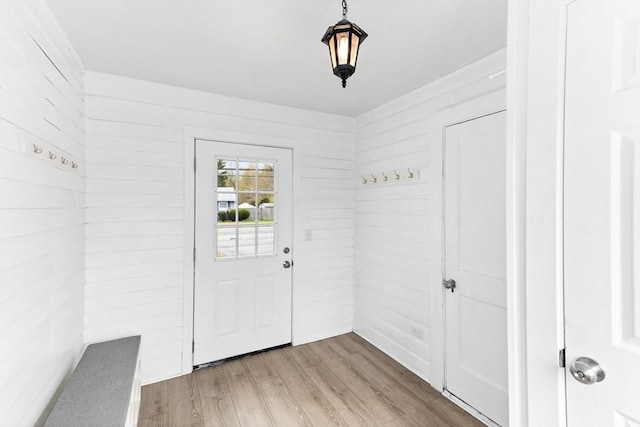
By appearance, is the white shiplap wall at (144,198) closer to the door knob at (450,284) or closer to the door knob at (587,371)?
the door knob at (450,284)

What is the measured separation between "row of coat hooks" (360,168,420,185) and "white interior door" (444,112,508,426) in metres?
0.35

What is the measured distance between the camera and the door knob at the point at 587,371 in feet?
2.86

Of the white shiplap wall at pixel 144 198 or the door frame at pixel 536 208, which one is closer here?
the door frame at pixel 536 208

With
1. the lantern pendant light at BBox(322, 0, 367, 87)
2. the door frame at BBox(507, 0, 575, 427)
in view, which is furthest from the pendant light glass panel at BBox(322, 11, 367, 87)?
the door frame at BBox(507, 0, 575, 427)

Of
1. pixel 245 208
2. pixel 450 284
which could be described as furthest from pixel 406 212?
pixel 245 208

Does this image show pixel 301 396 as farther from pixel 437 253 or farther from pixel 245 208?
pixel 245 208

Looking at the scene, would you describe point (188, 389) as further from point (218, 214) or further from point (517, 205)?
point (517, 205)

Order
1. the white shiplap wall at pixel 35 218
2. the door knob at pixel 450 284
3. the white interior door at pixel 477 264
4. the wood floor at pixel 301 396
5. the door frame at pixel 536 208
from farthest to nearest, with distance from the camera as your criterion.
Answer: the door knob at pixel 450 284 < the wood floor at pixel 301 396 < the white interior door at pixel 477 264 < the white shiplap wall at pixel 35 218 < the door frame at pixel 536 208

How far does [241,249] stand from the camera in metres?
2.89

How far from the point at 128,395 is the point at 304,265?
1.83m

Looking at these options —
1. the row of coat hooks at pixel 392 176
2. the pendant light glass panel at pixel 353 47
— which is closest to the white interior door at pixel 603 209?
the pendant light glass panel at pixel 353 47

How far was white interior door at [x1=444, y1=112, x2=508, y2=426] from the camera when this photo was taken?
1.98 m

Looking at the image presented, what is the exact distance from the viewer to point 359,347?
123 inches

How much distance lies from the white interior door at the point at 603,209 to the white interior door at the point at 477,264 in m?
1.08
